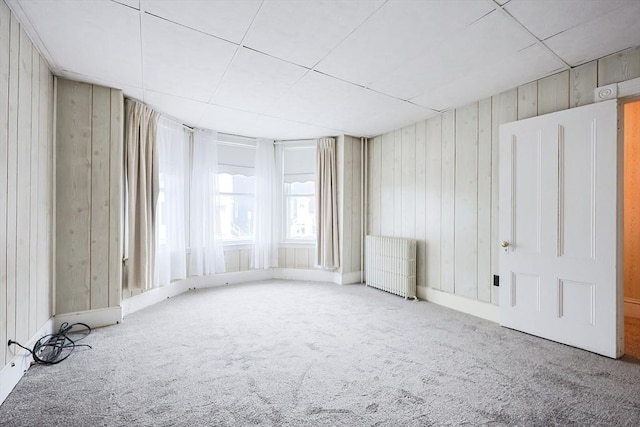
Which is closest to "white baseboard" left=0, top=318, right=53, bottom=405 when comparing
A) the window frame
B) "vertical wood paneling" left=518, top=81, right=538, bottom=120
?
the window frame

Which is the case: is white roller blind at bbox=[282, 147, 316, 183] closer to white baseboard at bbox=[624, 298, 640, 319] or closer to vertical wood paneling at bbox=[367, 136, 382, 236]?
vertical wood paneling at bbox=[367, 136, 382, 236]

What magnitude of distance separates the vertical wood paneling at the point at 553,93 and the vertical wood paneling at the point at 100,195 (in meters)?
4.40

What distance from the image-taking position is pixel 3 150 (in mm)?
1849

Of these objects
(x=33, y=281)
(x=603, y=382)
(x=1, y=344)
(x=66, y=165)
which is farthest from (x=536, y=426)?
(x=66, y=165)

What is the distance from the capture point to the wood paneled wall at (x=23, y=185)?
1866mm

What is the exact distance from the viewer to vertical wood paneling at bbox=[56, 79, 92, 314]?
2.85m

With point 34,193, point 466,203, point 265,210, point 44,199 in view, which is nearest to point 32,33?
point 34,193

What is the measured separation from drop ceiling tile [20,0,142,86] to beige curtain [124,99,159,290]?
2.31 ft

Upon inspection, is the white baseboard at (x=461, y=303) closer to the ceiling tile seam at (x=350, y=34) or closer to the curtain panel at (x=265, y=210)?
the curtain panel at (x=265, y=210)

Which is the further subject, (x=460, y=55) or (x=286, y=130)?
(x=286, y=130)

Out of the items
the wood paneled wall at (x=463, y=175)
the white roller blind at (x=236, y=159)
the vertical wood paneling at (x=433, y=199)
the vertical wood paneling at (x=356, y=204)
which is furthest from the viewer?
the vertical wood paneling at (x=356, y=204)

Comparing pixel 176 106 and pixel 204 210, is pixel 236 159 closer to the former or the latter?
pixel 204 210

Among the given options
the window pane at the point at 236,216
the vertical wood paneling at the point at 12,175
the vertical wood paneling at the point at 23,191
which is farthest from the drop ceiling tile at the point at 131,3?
the window pane at the point at 236,216

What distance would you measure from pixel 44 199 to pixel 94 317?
1.26 m
